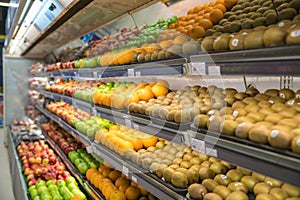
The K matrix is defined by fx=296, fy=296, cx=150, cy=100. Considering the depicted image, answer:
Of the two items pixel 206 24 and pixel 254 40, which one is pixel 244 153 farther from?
pixel 206 24

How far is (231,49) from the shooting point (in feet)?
4.10

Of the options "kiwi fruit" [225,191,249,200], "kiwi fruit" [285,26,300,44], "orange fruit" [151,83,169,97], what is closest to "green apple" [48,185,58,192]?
"orange fruit" [151,83,169,97]

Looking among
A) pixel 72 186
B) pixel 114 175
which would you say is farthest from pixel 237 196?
pixel 72 186

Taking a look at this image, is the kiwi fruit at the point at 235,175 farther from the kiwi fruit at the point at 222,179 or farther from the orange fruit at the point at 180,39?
the orange fruit at the point at 180,39

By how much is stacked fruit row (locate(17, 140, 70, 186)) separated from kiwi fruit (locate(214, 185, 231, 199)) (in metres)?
2.55

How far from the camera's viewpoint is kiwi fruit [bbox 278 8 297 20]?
4.09ft

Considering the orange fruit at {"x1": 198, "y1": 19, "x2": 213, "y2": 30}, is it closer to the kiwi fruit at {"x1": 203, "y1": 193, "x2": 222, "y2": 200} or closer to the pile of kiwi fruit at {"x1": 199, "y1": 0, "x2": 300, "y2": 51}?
the pile of kiwi fruit at {"x1": 199, "y1": 0, "x2": 300, "y2": 51}

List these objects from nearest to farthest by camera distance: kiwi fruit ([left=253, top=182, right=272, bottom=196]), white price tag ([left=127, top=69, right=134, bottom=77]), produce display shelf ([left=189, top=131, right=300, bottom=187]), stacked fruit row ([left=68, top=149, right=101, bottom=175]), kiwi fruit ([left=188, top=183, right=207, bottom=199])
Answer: produce display shelf ([left=189, top=131, right=300, bottom=187]) < kiwi fruit ([left=253, top=182, right=272, bottom=196]) < kiwi fruit ([left=188, top=183, right=207, bottom=199]) < white price tag ([left=127, top=69, right=134, bottom=77]) < stacked fruit row ([left=68, top=149, right=101, bottom=175])

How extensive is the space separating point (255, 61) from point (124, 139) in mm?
1580

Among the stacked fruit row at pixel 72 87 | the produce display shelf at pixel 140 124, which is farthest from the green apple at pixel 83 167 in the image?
the stacked fruit row at pixel 72 87

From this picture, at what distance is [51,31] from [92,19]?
4.11 ft

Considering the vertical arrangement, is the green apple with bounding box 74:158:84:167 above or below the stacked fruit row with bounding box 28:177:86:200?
above

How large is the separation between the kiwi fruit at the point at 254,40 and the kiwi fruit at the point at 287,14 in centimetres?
20

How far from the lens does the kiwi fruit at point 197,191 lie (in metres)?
1.49
